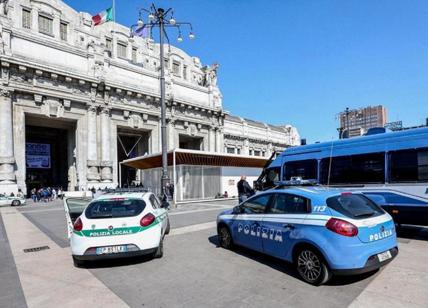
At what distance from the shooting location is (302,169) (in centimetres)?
1113

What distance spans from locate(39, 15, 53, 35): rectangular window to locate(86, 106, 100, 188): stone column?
1042 cm

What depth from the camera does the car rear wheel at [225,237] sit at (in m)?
7.14

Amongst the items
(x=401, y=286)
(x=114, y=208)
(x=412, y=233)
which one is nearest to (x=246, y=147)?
(x=412, y=233)

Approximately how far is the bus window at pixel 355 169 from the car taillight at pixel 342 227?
16.3ft

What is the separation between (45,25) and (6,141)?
15.5m

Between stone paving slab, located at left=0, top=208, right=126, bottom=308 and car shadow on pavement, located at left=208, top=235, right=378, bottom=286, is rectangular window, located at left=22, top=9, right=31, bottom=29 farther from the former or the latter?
car shadow on pavement, located at left=208, top=235, right=378, bottom=286

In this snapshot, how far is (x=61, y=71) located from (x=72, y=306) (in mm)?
32625

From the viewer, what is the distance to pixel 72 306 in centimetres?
425

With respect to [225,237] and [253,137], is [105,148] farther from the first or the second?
[253,137]

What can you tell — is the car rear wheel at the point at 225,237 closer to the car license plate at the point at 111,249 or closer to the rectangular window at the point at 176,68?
the car license plate at the point at 111,249

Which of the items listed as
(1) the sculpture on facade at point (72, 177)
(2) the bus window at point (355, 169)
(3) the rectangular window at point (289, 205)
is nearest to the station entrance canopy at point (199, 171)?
(1) the sculpture on facade at point (72, 177)

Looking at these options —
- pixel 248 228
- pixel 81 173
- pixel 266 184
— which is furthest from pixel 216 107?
pixel 248 228

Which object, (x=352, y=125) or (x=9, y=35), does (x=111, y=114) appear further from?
(x=352, y=125)

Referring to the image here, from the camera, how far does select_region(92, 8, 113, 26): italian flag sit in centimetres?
3450
